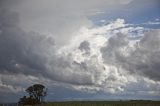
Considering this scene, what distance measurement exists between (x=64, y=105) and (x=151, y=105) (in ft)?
37.2

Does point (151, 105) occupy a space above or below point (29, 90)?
below

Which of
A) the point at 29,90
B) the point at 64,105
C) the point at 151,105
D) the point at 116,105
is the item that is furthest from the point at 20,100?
the point at 151,105

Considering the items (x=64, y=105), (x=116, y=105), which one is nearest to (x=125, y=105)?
(x=116, y=105)

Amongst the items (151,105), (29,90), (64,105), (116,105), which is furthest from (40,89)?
(151,105)

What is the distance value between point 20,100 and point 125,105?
14615mm

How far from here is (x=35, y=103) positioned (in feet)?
165

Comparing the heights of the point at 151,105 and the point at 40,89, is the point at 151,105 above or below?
below

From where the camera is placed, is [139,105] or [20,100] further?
[20,100]

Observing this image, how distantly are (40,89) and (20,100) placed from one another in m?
3.24

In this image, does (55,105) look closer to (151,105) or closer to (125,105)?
(125,105)

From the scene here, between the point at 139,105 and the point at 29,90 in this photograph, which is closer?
the point at 139,105

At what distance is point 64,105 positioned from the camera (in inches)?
1927

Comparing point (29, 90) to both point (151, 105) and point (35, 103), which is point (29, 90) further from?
point (151, 105)

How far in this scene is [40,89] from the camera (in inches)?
2076
